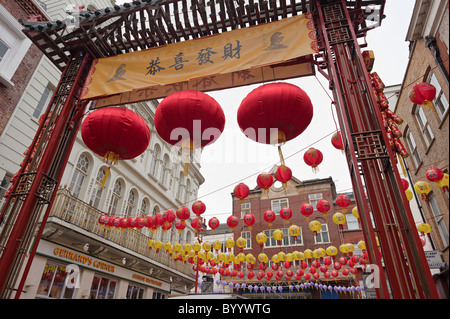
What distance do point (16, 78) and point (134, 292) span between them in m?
12.0

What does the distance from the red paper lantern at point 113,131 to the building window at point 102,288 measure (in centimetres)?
1002

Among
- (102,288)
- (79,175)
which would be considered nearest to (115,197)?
(79,175)

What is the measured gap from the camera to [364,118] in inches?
153

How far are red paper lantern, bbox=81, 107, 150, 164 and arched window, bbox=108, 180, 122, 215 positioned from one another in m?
10.3

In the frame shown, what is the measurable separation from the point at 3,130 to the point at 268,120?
967 cm

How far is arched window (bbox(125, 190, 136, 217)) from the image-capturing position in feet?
51.7

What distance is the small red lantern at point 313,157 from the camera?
684 centimetres

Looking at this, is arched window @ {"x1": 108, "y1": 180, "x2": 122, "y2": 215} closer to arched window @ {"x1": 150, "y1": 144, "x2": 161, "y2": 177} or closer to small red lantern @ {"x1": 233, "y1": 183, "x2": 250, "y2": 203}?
arched window @ {"x1": 150, "y1": 144, "x2": 161, "y2": 177}

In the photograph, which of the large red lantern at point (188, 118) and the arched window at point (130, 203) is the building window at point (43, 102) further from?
the large red lantern at point (188, 118)

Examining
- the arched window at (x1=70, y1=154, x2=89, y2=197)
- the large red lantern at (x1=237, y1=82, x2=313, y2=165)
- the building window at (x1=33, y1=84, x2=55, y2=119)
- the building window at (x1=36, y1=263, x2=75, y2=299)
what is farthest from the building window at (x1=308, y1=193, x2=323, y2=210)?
the large red lantern at (x1=237, y1=82, x2=313, y2=165)

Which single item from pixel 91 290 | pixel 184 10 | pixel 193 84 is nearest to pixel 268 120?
pixel 193 84

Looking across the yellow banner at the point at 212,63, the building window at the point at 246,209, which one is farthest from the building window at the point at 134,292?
the building window at the point at 246,209

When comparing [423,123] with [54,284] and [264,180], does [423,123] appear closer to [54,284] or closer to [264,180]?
[264,180]
